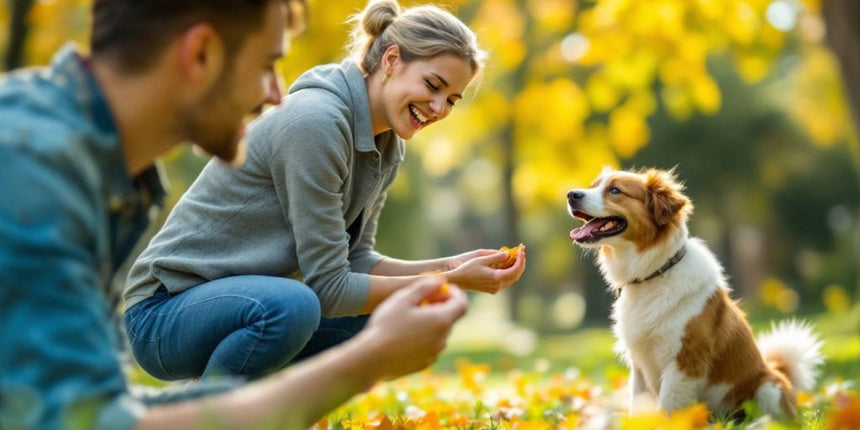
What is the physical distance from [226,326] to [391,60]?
1129 millimetres

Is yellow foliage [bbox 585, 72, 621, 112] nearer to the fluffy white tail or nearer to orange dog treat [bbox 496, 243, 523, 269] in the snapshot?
the fluffy white tail

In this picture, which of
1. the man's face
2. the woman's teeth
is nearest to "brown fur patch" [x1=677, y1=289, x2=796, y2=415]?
the woman's teeth

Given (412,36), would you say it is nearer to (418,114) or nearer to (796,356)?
(418,114)

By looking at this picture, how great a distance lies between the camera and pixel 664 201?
3.86 metres

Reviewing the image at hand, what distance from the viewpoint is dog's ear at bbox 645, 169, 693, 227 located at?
12.6 ft

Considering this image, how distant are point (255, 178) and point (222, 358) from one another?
641mm

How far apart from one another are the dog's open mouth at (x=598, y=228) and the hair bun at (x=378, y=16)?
1222 millimetres

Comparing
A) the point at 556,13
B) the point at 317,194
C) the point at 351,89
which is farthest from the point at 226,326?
the point at 556,13

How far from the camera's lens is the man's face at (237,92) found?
1.68 metres

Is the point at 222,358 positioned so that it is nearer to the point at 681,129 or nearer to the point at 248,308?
the point at 248,308

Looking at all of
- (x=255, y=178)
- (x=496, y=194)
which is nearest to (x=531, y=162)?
(x=255, y=178)

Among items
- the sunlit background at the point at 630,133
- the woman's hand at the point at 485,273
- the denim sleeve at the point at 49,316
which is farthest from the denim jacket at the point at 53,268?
the sunlit background at the point at 630,133

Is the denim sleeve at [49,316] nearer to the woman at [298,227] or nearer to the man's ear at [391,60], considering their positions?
the woman at [298,227]

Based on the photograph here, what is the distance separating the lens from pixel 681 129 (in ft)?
67.6
